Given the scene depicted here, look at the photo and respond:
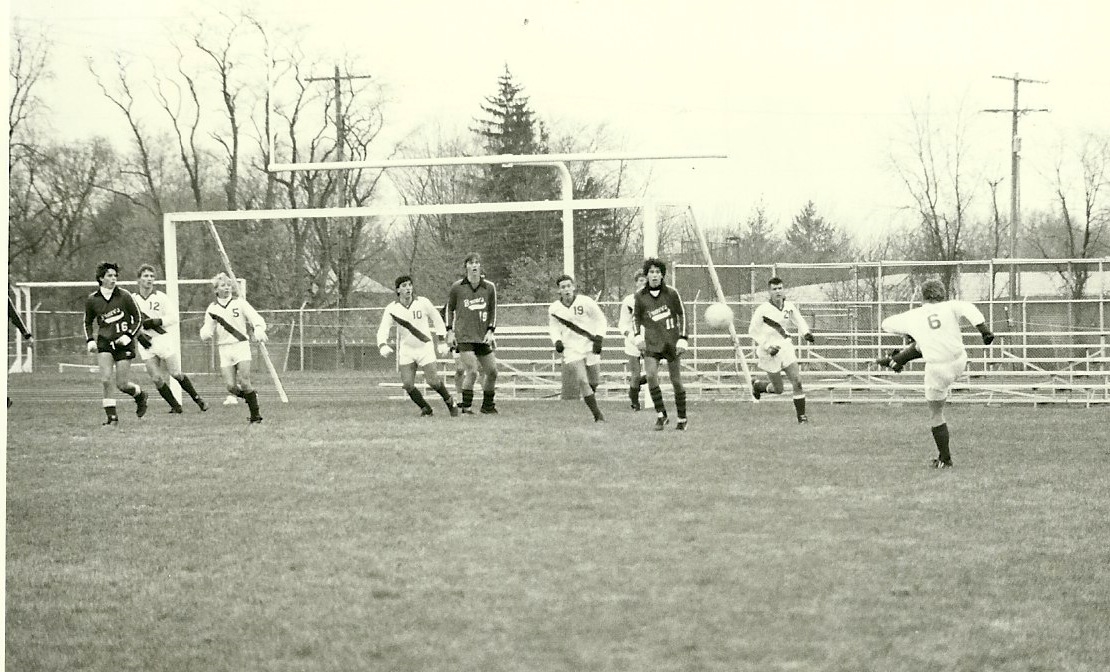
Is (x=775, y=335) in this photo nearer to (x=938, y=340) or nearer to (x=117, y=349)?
(x=938, y=340)

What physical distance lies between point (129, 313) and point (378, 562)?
350 inches

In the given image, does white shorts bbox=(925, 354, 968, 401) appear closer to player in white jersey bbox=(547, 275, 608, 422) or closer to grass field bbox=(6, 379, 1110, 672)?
grass field bbox=(6, 379, 1110, 672)

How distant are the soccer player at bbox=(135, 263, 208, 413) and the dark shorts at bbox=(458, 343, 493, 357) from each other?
3.49 meters

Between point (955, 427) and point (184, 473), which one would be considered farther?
point (955, 427)

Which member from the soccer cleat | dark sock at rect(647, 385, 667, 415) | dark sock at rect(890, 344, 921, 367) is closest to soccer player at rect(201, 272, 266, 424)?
dark sock at rect(647, 385, 667, 415)

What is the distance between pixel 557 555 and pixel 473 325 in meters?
9.18

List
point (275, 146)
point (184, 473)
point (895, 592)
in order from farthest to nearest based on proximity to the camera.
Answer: point (275, 146), point (184, 473), point (895, 592)

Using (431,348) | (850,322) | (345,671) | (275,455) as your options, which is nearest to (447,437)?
(275,455)

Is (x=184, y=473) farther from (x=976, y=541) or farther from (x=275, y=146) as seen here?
(x=275, y=146)

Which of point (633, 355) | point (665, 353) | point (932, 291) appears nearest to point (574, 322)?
point (633, 355)

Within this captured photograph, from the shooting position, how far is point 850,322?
83.8ft

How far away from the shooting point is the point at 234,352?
15.4 m

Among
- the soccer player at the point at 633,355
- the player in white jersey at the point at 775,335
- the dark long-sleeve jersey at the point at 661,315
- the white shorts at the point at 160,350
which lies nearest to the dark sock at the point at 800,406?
the player in white jersey at the point at 775,335

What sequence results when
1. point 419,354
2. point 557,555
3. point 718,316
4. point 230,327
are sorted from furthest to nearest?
1. point 419,354
2. point 230,327
3. point 718,316
4. point 557,555
